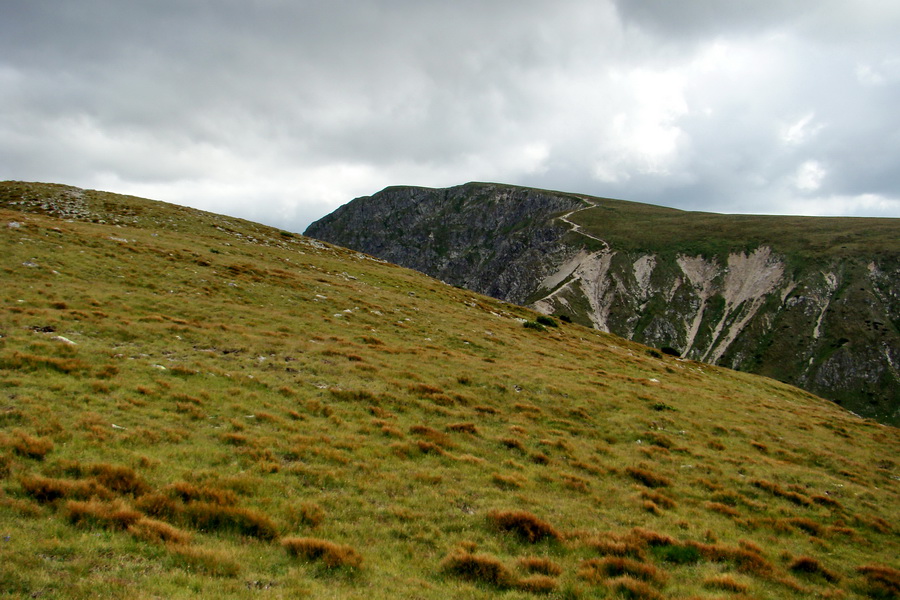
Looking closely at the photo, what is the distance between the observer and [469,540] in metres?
10.1

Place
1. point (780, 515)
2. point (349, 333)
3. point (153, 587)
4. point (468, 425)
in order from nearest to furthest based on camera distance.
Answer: point (153, 587)
point (780, 515)
point (468, 425)
point (349, 333)

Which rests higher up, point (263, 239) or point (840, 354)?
point (263, 239)

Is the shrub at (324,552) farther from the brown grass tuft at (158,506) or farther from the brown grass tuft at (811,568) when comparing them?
the brown grass tuft at (811,568)

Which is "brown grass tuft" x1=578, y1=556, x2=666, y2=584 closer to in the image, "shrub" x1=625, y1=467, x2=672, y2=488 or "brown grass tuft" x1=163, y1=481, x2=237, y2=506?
"shrub" x1=625, y1=467, x2=672, y2=488

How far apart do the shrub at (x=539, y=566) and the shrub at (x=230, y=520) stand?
16.8 ft

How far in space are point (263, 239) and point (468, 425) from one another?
51262mm

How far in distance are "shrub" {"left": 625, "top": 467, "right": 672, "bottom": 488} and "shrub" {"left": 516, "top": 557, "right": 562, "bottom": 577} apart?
8.57m

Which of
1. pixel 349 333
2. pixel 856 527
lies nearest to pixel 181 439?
pixel 349 333

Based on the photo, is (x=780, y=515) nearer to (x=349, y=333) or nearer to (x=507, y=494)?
(x=507, y=494)

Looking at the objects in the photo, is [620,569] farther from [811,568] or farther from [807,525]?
[807,525]

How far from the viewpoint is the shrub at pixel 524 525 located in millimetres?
11000

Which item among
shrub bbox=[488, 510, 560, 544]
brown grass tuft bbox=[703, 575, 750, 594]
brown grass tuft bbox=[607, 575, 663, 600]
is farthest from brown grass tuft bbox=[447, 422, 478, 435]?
brown grass tuft bbox=[703, 575, 750, 594]

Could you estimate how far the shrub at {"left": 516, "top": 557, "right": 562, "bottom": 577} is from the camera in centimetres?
943

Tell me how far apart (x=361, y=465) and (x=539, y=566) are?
5816mm
